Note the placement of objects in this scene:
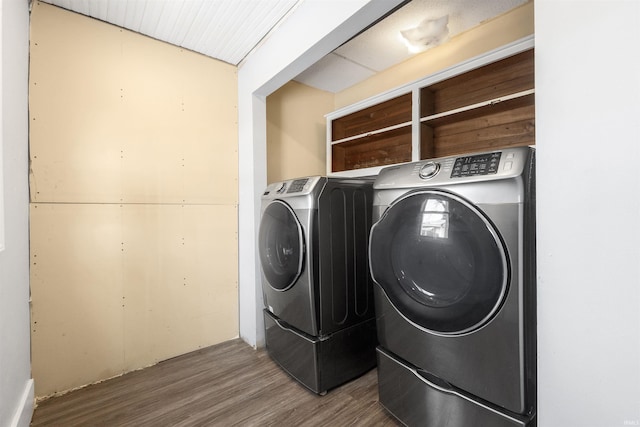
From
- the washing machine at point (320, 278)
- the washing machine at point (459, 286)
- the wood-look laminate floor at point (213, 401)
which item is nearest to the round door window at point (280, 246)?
the washing machine at point (320, 278)

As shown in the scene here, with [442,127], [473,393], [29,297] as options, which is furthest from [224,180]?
[473,393]

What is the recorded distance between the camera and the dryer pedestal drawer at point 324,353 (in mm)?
1584

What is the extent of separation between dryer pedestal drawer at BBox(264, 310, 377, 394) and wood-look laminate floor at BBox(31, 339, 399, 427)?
6 cm

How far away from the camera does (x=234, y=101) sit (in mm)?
2318

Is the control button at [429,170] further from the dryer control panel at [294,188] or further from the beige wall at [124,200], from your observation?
the beige wall at [124,200]

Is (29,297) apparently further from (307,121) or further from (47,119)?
(307,121)

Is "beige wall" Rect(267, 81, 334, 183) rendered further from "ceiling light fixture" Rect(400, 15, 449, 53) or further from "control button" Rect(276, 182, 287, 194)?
"ceiling light fixture" Rect(400, 15, 449, 53)

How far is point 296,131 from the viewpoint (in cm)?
279

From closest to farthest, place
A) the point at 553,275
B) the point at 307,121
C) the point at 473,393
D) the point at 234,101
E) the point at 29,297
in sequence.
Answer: the point at 553,275
the point at 473,393
the point at 29,297
the point at 234,101
the point at 307,121

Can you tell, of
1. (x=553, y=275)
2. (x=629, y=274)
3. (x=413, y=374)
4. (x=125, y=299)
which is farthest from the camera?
(x=125, y=299)

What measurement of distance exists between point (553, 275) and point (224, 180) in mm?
2135

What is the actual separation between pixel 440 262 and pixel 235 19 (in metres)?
1.93

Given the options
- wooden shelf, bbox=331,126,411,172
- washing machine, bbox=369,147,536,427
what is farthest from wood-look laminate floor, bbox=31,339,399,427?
wooden shelf, bbox=331,126,411,172

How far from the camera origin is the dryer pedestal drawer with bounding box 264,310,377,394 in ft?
5.20
